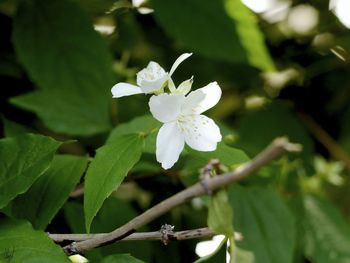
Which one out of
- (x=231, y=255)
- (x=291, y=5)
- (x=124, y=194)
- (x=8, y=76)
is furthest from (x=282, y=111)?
(x=231, y=255)

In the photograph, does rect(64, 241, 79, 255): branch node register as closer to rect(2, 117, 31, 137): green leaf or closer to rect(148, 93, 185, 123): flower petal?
rect(148, 93, 185, 123): flower petal

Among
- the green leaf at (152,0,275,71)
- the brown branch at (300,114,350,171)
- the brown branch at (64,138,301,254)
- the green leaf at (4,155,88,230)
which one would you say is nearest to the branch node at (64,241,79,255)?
the brown branch at (64,138,301,254)

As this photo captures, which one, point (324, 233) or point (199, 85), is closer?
point (324, 233)

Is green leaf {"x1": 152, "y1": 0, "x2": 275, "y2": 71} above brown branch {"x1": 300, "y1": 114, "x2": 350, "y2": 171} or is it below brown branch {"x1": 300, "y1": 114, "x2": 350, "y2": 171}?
above

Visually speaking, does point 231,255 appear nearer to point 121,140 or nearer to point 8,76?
point 121,140

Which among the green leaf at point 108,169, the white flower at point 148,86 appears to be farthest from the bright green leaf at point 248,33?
the green leaf at point 108,169

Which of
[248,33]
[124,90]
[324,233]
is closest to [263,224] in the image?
[324,233]

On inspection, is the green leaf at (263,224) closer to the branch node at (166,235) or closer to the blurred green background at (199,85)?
the blurred green background at (199,85)

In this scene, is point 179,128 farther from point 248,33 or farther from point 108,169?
point 248,33
